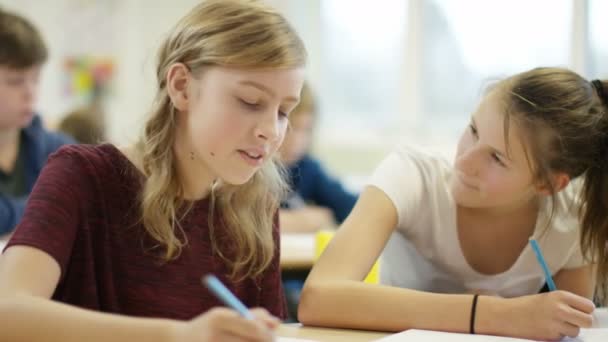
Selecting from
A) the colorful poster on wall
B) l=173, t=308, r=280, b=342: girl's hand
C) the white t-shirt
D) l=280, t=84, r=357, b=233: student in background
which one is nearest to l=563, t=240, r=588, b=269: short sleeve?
the white t-shirt

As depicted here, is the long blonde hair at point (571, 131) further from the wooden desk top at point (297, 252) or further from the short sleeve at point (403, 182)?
the wooden desk top at point (297, 252)

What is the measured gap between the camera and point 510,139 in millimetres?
1405

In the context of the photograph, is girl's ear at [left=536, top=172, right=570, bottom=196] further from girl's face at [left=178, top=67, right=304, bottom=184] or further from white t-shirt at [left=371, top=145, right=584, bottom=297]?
girl's face at [left=178, top=67, right=304, bottom=184]

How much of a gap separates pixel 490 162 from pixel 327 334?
0.45 metres

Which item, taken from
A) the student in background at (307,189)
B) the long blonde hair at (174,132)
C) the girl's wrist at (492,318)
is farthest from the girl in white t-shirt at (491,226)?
A: the student in background at (307,189)

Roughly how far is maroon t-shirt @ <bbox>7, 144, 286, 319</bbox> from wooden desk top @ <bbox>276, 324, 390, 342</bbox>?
14cm

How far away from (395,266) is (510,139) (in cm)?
40

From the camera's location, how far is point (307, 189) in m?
3.30

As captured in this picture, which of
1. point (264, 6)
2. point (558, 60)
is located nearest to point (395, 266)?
point (264, 6)

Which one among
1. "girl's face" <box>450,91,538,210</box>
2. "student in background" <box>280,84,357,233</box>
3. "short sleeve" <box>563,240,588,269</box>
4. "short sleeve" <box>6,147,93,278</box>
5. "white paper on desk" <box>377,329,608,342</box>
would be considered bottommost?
"student in background" <box>280,84,357,233</box>

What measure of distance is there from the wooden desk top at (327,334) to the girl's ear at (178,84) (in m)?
0.40

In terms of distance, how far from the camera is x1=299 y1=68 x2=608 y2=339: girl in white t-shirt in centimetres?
125

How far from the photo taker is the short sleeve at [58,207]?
106 centimetres

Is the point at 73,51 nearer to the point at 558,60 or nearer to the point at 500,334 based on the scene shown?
the point at 558,60
